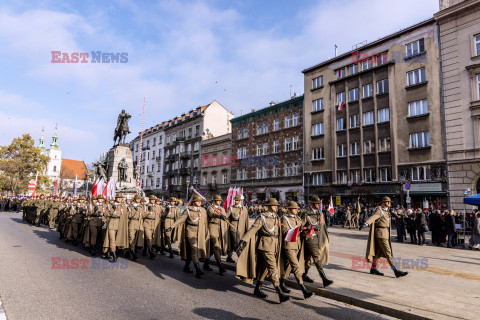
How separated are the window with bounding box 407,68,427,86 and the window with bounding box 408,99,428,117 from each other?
1.73m

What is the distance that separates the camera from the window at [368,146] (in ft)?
98.0

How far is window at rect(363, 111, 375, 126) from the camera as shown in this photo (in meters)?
30.3

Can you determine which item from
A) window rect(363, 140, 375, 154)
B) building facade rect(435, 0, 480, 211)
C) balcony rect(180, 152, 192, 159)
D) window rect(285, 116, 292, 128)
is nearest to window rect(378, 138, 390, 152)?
window rect(363, 140, 375, 154)

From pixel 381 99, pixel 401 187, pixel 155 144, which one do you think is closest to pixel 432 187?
pixel 401 187

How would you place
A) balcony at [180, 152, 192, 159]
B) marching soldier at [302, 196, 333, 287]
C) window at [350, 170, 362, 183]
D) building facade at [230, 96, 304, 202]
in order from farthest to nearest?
balcony at [180, 152, 192, 159]
building facade at [230, 96, 304, 202]
window at [350, 170, 362, 183]
marching soldier at [302, 196, 333, 287]

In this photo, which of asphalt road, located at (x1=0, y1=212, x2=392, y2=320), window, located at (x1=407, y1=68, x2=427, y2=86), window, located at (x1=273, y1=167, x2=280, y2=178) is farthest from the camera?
window, located at (x1=273, y1=167, x2=280, y2=178)

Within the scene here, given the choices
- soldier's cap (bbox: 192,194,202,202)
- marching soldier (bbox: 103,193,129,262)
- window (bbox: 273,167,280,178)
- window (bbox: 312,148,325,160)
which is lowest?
marching soldier (bbox: 103,193,129,262)

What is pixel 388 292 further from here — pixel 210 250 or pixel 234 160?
pixel 234 160

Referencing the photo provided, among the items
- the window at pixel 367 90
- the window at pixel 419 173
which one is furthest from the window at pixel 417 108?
the window at pixel 419 173

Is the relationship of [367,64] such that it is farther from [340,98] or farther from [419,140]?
[419,140]

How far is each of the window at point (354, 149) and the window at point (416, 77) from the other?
7077 mm

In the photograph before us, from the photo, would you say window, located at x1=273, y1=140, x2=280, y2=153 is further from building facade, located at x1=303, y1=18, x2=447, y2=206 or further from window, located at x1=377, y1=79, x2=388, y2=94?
window, located at x1=377, y1=79, x2=388, y2=94

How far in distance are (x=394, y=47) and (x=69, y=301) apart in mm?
31854

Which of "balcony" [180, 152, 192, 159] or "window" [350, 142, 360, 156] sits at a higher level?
"balcony" [180, 152, 192, 159]
